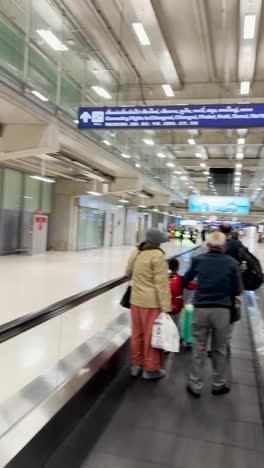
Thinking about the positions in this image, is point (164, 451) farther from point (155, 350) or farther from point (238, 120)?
point (238, 120)

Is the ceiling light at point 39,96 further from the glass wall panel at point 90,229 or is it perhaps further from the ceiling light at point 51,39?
the glass wall panel at point 90,229

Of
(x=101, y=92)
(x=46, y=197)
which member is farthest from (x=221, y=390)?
(x=46, y=197)

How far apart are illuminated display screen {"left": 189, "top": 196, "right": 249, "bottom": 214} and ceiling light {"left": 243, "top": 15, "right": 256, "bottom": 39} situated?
1960 cm

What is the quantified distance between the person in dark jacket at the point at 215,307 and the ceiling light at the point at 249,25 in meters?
6.25

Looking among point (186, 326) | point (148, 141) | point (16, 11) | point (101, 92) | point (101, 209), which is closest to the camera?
point (186, 326)

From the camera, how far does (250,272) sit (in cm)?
450

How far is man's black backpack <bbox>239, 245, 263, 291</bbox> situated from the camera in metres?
4.44

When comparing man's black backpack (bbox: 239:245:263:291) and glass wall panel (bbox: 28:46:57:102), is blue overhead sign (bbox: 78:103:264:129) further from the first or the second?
man's black backpack (bbox: 239:245:263:291)

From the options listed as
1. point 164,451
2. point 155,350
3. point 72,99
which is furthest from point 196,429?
point 72,99

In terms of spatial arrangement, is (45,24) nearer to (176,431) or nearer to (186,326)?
(186,326)

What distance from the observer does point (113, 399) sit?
10.7ft

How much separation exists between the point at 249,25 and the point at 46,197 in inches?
526

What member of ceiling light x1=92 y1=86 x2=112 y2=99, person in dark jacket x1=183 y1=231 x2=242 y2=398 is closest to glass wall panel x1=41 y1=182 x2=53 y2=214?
ceiling light x1=92 y1=86 x2=112 y2=99

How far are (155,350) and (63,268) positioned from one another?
9481mm
